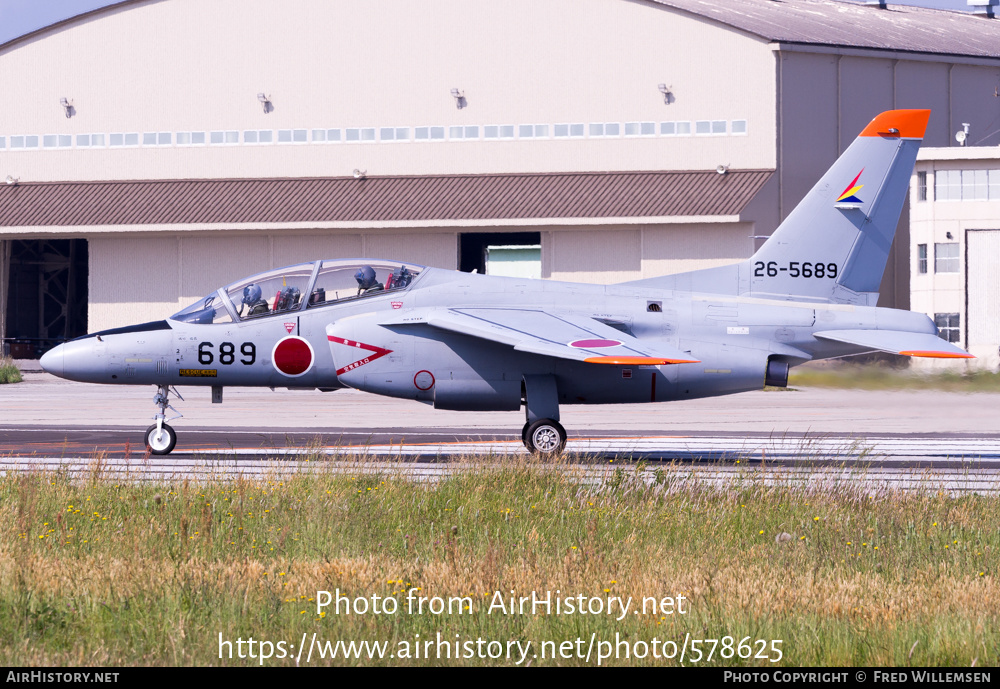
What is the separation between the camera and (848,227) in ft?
61.9

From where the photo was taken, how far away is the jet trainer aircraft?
1777 cm

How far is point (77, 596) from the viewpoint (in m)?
8.27

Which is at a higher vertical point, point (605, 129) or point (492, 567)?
point (605, 129)

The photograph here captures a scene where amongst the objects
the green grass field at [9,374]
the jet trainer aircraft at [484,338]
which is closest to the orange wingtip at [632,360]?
the jet trainer aircraft at [484,338]

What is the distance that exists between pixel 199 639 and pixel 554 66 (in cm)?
4170

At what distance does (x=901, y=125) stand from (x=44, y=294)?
51.8 m

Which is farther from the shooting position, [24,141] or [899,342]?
[24,141]

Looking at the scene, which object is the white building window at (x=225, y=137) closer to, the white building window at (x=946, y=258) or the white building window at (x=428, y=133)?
the white building window at (x=428, y=133)

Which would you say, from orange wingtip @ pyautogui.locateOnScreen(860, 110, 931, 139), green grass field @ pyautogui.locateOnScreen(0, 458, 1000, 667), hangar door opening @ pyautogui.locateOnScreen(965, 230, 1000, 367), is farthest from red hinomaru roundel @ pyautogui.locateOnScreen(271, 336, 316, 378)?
hangar door opening @ pyautogui.locateOnScreen(965, 230, 1000, 367)

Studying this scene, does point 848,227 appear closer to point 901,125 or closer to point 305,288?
point 901,125

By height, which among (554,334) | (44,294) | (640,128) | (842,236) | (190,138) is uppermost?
(190,138)

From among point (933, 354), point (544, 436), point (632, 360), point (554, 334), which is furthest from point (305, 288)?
point (933, 354)

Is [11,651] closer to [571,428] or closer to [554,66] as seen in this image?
[571,428]

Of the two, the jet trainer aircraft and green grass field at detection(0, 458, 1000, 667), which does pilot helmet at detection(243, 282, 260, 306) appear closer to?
the jet trainer aircraft
